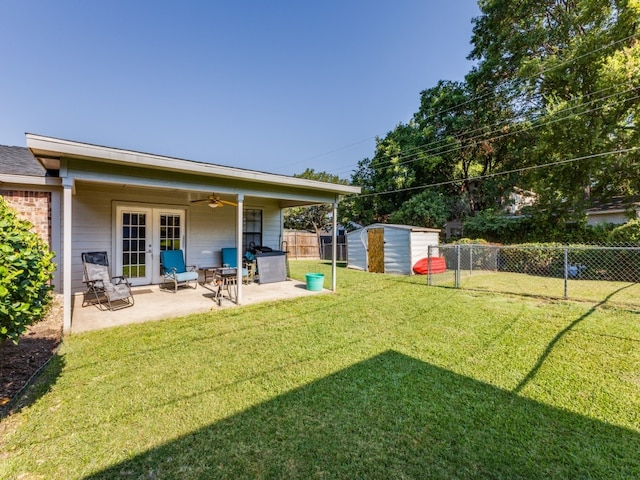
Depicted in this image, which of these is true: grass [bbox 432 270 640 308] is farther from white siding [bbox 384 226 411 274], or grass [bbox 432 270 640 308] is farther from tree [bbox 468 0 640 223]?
tree [bbox 468 0 640 223]

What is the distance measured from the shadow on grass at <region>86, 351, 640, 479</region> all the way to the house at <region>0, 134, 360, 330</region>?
3419 mm

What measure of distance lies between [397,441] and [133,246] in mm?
7038

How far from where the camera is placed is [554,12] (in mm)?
13086

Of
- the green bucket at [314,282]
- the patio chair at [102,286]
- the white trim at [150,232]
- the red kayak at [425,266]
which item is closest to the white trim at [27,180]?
the white trim at [150,232]

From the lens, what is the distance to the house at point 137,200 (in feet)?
14.1

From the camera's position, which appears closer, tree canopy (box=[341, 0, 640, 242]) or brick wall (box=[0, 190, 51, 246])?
brick wall (box=[0, 190, 51, 246])

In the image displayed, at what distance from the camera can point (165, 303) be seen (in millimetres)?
5734

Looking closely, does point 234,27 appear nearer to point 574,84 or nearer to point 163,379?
point 163,379

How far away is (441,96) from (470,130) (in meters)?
2.38

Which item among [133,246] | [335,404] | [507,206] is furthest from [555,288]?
[133,246]

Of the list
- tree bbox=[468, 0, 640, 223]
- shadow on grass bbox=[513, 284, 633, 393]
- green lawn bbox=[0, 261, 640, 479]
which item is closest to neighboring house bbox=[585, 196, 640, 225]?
tree bbox=[468, 0, 640, 223]

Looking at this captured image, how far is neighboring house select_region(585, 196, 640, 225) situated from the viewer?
1112cm

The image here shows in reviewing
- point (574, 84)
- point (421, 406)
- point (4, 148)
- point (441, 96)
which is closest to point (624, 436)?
point (421, 406)

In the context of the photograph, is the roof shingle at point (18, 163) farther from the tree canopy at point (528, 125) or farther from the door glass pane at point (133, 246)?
the tree canopy at point (528, 125)
